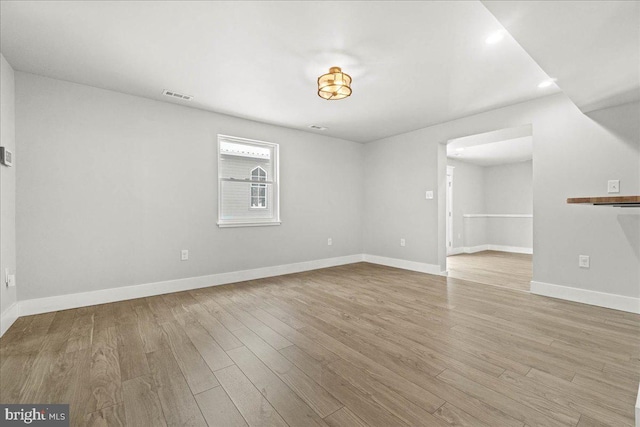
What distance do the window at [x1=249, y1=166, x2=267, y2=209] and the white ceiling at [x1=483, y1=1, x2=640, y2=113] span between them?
3494 millimetres

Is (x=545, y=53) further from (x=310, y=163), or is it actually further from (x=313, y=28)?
(x=310, y=163)

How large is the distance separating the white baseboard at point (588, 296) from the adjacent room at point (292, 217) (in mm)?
22

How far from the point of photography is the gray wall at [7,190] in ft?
7.65

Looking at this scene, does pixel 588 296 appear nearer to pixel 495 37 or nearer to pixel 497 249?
pixel 495 37

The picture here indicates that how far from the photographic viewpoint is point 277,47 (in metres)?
2.33

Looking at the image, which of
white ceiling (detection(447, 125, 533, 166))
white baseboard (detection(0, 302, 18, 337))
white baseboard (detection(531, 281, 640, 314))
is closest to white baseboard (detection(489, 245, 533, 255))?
white ceiling (detection(447, 125, 533, 166))

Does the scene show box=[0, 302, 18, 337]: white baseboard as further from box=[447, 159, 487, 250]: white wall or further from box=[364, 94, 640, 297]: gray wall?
box=[447, 159, 487, 250]: white wall

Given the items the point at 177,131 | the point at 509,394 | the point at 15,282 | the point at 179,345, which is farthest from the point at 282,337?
the point at 177,131

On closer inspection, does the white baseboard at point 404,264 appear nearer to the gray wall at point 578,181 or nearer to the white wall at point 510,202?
the gray wall at point 578,181

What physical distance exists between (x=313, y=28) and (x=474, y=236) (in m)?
7.02

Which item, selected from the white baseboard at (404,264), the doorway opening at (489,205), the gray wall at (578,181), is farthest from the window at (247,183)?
the doorway opening at (489,205)

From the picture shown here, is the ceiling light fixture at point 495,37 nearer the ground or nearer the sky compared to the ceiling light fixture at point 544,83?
nearer the ground

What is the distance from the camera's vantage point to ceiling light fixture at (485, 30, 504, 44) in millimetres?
2086

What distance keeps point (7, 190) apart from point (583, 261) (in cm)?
582
